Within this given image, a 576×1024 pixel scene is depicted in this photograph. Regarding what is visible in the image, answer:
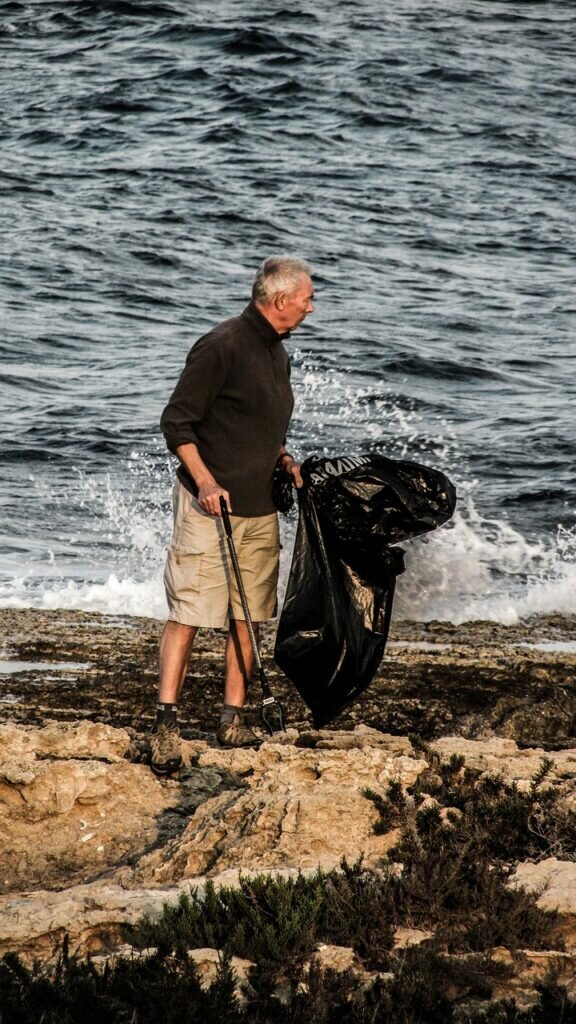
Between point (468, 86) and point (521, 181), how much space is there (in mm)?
5713

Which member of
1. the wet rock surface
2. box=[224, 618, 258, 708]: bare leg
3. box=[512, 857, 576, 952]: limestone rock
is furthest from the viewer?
the wet rock surface

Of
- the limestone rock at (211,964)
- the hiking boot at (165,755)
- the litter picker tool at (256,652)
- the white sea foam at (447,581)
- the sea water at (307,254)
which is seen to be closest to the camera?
the limestone rock at (211,964)

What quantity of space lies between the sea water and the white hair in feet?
13.3

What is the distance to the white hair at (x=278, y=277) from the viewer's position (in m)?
5.23

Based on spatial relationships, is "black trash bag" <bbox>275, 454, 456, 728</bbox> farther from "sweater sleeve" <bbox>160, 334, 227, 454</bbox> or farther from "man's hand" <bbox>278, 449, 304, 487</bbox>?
"sweater sleeve" <bbox>160, 334, 227, 454</bbox>

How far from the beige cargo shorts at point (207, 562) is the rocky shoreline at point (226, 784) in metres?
0.62

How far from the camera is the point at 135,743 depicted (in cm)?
548

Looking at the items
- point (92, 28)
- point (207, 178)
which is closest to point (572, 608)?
point (207, 178)

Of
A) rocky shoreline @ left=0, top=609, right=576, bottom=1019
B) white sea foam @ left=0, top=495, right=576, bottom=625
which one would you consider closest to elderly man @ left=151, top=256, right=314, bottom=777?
rocky shoreline @ left=0, top=609, right=576, bottom=1019

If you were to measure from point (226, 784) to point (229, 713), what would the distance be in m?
0.69

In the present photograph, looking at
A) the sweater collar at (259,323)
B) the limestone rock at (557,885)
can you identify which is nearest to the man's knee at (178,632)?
the sweater collar at (259,323)

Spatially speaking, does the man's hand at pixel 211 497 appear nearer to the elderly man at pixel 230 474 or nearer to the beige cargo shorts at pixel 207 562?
the elderly man at pixel 230 474

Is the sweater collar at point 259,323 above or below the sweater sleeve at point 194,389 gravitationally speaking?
above

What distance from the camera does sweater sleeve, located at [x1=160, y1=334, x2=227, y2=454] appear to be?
5.19m
